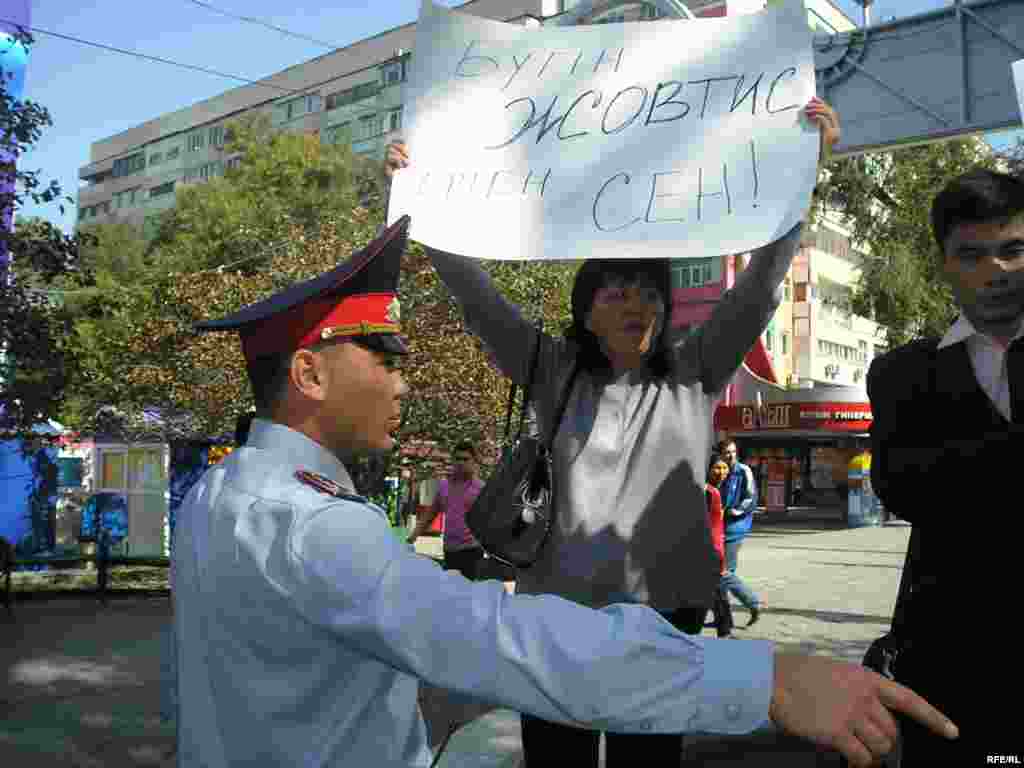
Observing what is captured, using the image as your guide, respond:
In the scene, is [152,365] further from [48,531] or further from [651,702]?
[651,702]

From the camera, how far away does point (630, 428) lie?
99.9 inches

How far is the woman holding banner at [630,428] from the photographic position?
2.43 metres

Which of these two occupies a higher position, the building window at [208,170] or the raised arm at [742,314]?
the building window at [208,170]

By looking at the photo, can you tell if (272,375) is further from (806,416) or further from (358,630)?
(806,416)

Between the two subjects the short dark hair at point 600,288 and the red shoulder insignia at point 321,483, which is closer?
the red shoulder insignia at point 321,483

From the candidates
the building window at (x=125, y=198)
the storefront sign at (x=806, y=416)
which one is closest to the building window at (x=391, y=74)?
the building window at (x=125, y=198)

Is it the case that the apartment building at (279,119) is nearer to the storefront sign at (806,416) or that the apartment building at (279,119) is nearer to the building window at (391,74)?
the building window at (391,74)

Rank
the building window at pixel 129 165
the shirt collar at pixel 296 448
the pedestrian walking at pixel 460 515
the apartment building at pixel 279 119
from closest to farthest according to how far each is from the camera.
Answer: the shirt collar at pixel 296 448, the pedestrian walking at pixel 460 515, the apartment building at pixel 279 119, the building window at pixel 129 165

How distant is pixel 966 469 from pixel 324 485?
1066 millimetres

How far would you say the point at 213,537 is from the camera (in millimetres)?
1445

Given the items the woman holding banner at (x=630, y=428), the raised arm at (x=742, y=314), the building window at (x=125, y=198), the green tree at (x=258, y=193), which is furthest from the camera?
the building window at (x=125, y=198)

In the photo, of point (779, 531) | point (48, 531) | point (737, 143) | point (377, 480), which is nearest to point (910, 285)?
point (779, 531)

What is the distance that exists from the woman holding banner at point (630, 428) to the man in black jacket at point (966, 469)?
53cm

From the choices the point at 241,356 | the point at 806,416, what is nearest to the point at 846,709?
the point at 241,356
